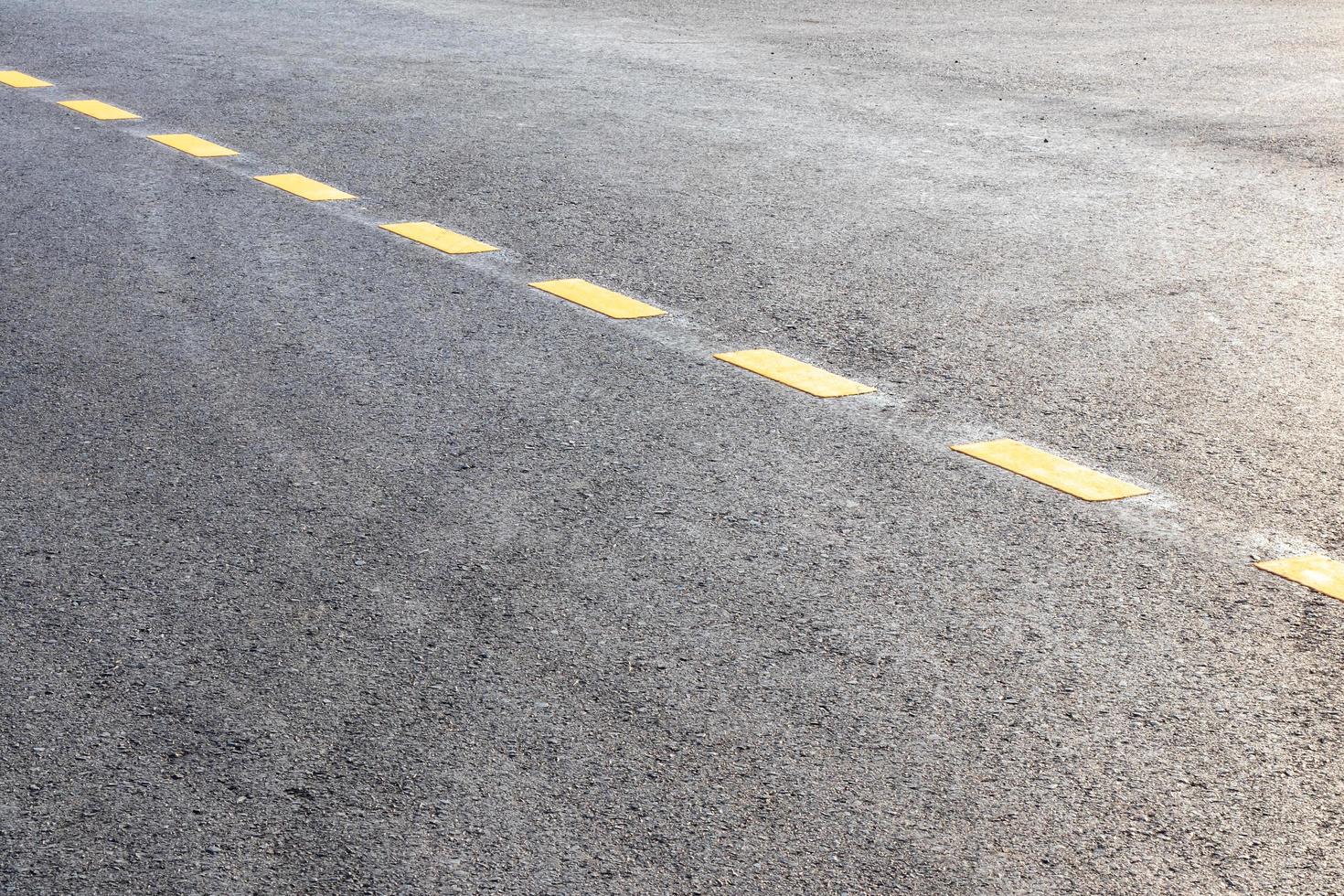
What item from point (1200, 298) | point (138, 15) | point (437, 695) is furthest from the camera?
point (138, 15)

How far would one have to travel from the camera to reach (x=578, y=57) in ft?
38.9

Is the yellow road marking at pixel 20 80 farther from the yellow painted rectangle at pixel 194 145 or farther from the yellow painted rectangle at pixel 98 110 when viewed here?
the yellow painted rectangle at pixel 194 145

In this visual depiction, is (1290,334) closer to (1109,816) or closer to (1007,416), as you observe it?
(1007,416)

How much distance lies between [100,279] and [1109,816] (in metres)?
4.63

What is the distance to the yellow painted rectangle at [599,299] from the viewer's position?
6.09 m

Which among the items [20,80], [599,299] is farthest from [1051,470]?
[20,80]

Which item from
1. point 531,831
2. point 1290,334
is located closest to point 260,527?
point 531,831

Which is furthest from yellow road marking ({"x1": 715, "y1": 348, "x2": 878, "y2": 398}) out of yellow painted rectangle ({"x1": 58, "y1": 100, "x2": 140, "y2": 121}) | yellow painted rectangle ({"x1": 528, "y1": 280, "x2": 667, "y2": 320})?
yellow painted rectangle ({"x1": 58, "y1": 100, "x2": 140, "y2": 121})

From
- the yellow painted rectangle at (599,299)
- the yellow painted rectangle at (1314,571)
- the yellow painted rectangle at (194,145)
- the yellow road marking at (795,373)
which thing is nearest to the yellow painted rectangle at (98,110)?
the yellow painted rectangle at (194,145)

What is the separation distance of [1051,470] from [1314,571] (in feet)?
2.83

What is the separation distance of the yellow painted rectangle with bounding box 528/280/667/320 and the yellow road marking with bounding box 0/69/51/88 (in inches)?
215

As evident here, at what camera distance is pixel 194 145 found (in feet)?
28.3

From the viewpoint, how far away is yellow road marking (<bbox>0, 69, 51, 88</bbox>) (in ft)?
33.5

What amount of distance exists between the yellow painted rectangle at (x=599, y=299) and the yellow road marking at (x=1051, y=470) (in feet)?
5.58
